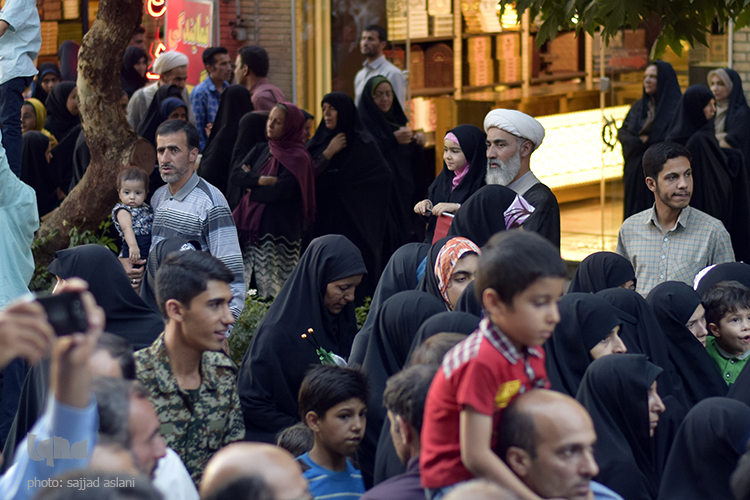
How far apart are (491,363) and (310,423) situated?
1.10 metres

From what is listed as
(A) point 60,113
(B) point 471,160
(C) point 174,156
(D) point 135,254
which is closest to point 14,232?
(D) point 135,254

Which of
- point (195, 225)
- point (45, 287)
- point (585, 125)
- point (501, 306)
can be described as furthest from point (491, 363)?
point (585, 125)

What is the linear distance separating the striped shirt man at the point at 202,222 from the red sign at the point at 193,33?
469 centimetres

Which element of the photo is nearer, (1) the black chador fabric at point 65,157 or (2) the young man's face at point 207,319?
(2) the young man's face at point 207,319

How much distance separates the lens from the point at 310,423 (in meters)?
3.19

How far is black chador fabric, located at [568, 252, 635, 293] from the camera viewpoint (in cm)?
459

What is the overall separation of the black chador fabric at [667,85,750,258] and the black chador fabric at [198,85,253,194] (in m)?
3.43

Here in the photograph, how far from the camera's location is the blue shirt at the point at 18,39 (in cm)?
618

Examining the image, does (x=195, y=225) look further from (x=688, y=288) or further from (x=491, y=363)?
(x=491, y=363)

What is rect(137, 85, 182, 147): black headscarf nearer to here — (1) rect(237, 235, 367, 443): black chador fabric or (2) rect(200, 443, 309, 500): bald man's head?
(1) rect(237, 235, 367, 443): black chador fabric

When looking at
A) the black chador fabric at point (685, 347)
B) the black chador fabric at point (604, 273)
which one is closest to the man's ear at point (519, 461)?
the black chador fabric at point (685, 347)

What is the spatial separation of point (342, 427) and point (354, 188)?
179 inches

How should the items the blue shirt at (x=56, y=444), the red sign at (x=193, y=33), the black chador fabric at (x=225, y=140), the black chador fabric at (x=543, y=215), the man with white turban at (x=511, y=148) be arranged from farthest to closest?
the red sign at (x=193, y=33) < the black chador fabric at (x=225, y=140) < the man with white turban at (x=511, y=148) < the black chador fabric at (x=543, y=215) < the blue shirt at (x=56, y=444)

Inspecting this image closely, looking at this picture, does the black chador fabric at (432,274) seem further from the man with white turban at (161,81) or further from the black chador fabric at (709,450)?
the man with white turban at (161,81)
